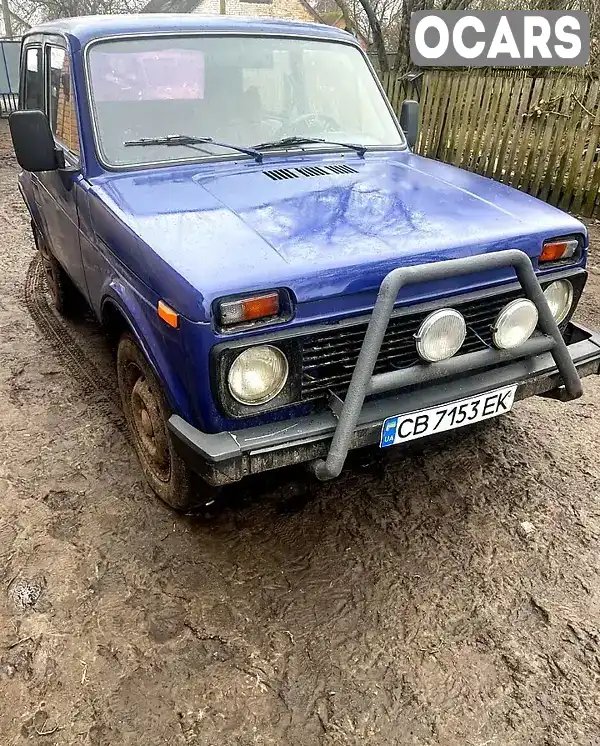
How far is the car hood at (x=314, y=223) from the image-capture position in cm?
218

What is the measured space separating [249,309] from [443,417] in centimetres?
96

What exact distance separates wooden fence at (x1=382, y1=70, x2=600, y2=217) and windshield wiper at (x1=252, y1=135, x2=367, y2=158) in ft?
16.3

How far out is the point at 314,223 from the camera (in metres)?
2.47

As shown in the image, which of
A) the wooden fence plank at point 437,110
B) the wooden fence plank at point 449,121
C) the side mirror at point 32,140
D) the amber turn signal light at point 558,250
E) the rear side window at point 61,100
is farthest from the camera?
the wooden fence plank at point 437,110

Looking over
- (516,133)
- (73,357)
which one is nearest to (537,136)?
(516,133)

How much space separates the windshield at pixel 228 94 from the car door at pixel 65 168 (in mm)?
236

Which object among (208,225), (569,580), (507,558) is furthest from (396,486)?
(208,225)

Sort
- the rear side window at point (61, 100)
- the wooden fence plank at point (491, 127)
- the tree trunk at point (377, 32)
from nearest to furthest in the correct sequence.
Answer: the rear side window at point (61, 100) → the wooden fence plank at point (491, 127) → the tree trunk at point (377, 32)

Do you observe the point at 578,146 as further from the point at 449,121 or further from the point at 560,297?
the point at 560,297

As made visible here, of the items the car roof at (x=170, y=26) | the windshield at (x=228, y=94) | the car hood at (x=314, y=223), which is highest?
the car roof at (x=170, y=26)

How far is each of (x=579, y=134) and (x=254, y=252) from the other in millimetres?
6537

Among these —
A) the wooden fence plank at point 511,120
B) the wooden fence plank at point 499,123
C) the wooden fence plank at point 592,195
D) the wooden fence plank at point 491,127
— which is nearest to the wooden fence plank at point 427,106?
the wooden fence plank at point 491,127

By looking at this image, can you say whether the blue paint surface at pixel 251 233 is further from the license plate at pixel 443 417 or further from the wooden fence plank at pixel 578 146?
the wooden fence plank at pixel 578 146
